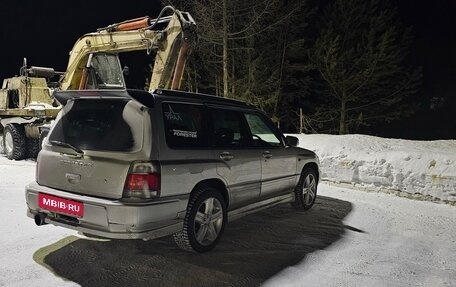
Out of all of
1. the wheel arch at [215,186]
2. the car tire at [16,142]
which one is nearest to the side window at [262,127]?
the wheel arch at [215,186]

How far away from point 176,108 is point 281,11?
19407 mm

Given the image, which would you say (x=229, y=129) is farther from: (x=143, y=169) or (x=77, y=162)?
(x=77, y=162)

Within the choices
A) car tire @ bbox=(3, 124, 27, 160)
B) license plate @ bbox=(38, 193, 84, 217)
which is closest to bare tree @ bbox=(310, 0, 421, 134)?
car tire @ bbox=(3, 124, 27, 160)

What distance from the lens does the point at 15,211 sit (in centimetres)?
571

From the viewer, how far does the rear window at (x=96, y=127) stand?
3707mm

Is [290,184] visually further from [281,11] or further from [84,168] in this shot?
[281,11]

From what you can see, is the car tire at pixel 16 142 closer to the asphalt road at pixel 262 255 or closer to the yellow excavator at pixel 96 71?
the yellow excavator at pixel 96 71

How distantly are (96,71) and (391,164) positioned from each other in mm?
8547

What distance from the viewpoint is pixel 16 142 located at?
37.7 ft

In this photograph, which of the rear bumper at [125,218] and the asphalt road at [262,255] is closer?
the rear bumper at [125,218]

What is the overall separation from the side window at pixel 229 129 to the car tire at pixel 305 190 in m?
1.55

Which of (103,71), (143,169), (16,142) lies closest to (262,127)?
(143,169)

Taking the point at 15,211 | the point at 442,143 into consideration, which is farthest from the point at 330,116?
the point at 15,211

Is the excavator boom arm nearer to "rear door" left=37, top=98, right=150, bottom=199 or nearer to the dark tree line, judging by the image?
"rear door" left=37, top=98, right=150, bottom=199
